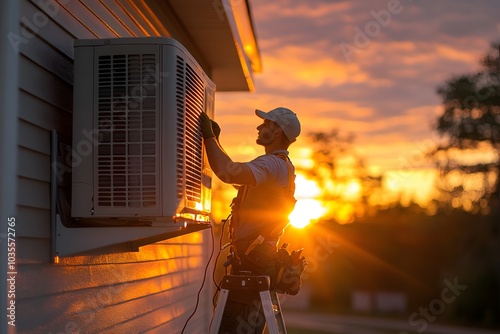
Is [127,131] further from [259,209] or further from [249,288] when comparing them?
[249,288]

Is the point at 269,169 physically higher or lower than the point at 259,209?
higher

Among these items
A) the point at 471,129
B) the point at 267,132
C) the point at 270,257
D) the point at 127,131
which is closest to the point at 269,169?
the point at 267,132

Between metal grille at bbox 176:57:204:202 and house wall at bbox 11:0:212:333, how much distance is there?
63 centimetres

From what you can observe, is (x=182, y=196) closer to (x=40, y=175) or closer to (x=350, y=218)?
(x=40, y=175)

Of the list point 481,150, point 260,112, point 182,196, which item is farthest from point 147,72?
point 481,150

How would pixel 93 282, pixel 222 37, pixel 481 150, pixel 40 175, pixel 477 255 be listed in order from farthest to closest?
pixel 481 150
pixel 477 255
pixel 222 37
pixel 93 282
pixel 40 175

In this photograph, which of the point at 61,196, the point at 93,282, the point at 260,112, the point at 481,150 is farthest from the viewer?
the point at 481,150

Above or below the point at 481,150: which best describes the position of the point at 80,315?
below

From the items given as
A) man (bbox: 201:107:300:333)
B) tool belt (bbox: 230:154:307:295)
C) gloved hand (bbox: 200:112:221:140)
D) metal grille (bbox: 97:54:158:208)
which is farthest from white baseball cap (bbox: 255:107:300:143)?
metal grille (bbox: 97:54:158:208)

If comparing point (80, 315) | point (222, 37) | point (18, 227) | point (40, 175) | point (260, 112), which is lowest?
point (80, 315)

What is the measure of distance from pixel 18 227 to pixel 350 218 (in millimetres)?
43638

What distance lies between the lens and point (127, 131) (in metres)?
4.31

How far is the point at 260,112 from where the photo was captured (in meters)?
5.21

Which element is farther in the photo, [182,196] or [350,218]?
[350,218]
